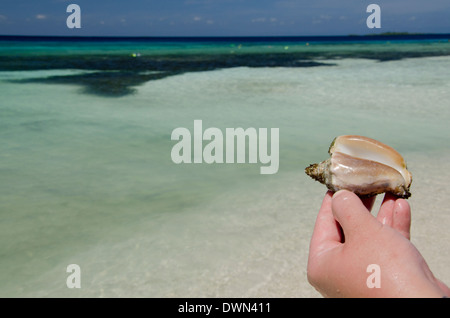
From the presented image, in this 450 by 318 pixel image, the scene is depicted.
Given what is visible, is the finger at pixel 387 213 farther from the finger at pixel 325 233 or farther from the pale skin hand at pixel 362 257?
the finger at pixel 325 233

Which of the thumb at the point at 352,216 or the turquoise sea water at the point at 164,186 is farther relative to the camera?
the turquoise sea water at the point at 164,186

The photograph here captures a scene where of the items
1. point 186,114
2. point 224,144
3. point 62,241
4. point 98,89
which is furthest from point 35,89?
point 62,241

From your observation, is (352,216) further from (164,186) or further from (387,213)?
(164,186)

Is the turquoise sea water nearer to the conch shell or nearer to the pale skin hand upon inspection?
the conch shell
